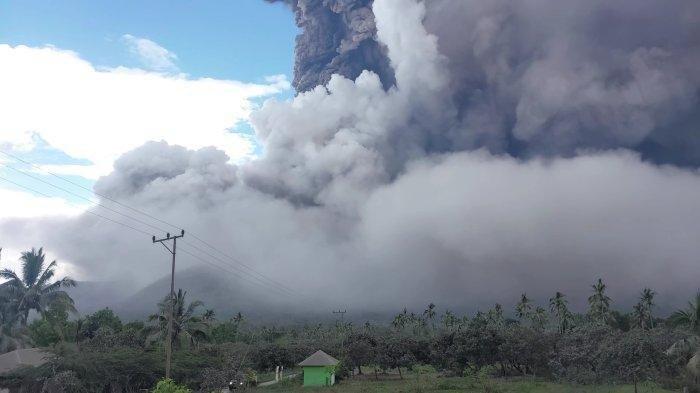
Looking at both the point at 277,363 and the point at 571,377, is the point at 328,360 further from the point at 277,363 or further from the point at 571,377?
the point at 571,377

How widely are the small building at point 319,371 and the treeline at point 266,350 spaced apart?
588 centimetres

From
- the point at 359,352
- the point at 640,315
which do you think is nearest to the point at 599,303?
the point at 640,315

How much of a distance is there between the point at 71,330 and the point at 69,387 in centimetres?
2870

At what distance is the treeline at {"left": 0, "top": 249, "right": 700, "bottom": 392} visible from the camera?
145 ft

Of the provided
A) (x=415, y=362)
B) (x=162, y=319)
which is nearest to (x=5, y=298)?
(x=162, y=319)

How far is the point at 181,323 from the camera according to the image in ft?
208

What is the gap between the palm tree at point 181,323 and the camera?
2462 inches

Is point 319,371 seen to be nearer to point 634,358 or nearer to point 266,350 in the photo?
point 266,350

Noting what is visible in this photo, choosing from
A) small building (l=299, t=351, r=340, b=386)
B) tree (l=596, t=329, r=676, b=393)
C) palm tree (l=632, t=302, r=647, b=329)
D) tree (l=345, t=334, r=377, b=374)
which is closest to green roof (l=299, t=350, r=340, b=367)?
small building (l=299, t=351, r=340, b=386)

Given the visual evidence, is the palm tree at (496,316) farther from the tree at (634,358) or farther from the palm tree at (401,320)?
the tree at (634,358)

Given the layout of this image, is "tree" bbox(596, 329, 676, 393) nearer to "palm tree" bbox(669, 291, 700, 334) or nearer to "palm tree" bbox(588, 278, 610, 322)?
"palm tree" bbox(669, 291, 700, 334)

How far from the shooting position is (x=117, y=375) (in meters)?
48.0

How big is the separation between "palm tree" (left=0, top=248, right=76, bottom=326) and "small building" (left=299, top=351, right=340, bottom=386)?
1081 inches

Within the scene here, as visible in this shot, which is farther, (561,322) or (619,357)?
(561,322)
